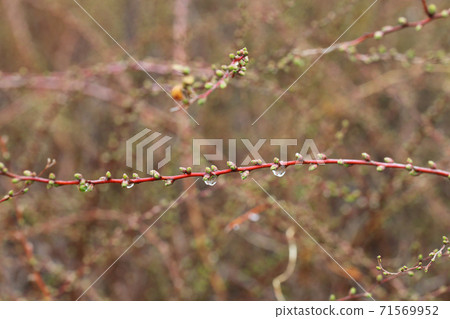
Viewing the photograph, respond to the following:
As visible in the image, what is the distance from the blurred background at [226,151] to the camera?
187 cm

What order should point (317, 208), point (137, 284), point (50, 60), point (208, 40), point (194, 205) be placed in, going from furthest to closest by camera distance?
point (50, 60) < point (208, 40) < point (137, 284) < point (317, 208) < point (194, 205)

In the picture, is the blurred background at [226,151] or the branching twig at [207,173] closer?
the branching twig at [207,173]

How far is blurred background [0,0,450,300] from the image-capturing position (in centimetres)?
187

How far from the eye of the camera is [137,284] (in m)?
2.62

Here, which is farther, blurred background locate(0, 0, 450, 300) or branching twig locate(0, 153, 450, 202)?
blurred background locate(0, 0, 450, 300)

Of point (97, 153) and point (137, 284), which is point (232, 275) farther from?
point (97, 153)

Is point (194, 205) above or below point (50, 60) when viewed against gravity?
below

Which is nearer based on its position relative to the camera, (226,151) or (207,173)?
(207,173)

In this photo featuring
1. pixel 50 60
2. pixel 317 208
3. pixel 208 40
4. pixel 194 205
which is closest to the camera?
pixel 194 205

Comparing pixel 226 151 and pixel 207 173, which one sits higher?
pixel 226 151

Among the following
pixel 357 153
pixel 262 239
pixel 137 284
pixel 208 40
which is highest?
pixel 208 40

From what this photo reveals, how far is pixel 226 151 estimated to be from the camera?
117 inches

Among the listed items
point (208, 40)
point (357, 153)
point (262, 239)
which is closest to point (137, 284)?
point (262, 239)

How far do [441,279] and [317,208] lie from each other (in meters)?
0.75
